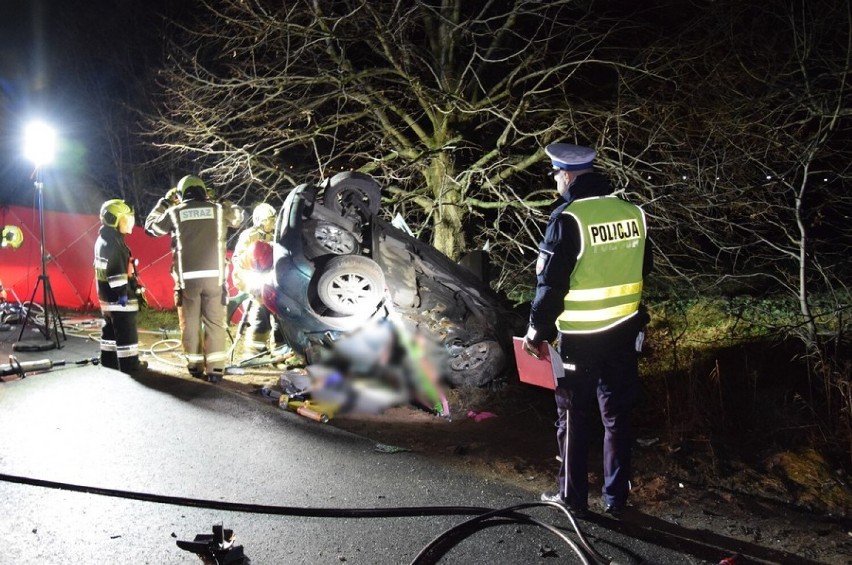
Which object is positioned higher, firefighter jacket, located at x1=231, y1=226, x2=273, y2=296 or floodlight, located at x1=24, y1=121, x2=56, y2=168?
floodlight, located at x1=24, y1=121, x2=56, y2=168

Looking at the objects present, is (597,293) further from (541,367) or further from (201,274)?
(201,274)

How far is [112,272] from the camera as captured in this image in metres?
6.82

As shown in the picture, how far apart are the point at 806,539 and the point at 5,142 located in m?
26.3

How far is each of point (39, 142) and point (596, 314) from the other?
792 centimetres

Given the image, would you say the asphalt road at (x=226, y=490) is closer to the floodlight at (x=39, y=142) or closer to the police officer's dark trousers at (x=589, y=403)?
the police officer's dark trousers at (x=589, y=403)

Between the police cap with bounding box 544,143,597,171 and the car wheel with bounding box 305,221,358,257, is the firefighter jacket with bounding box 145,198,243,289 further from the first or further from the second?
the police cap with bounding box 544,143,597,171

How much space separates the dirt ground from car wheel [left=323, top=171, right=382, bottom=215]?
1.96 meters

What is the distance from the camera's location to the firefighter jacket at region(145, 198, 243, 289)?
654cm

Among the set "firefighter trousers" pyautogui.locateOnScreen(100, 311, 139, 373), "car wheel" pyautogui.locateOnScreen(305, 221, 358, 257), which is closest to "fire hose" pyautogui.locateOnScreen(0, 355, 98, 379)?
"firefighter trousers" pyautogui.locateOnScreen(100, 311, 139, 373)

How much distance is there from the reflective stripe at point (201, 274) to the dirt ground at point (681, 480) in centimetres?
246

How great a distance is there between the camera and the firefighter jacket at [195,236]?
654cm

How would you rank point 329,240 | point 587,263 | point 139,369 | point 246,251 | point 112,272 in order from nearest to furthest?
point 587,263
point 329,240
point 112,272
point 139,369
point 246,251

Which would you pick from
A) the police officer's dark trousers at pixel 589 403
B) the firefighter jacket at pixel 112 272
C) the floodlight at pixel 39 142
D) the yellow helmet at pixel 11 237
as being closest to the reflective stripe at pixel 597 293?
the police officer's dark trousers at pixel 589 403

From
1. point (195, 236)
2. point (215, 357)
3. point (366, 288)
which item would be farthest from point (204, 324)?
point (366, 288)
